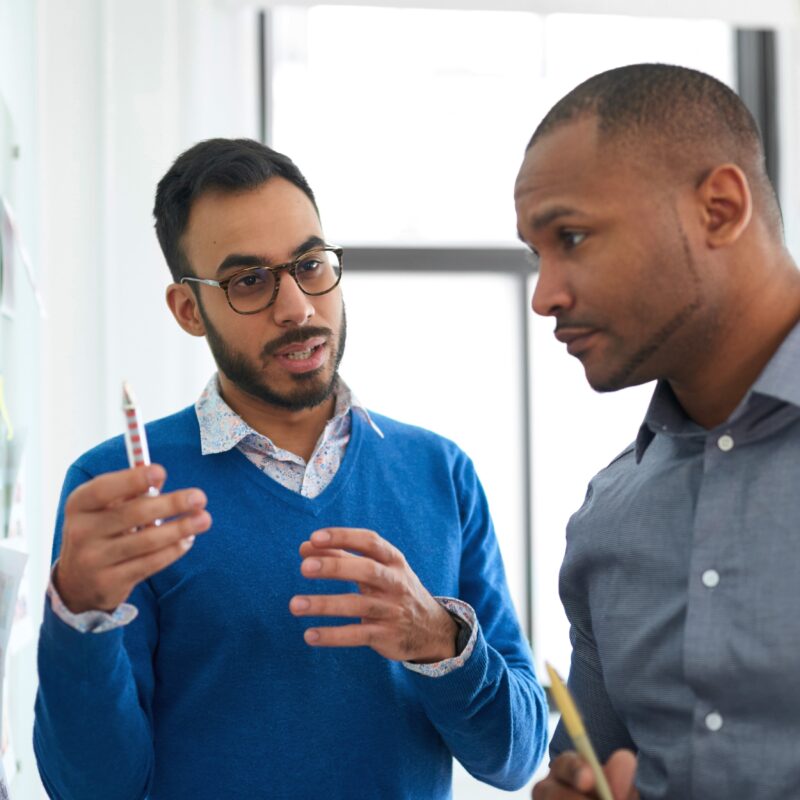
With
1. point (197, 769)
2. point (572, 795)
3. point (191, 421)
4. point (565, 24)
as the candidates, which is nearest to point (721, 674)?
point (572, 795)

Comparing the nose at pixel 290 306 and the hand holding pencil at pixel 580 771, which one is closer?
the hand holding pencil at pixel 580 771

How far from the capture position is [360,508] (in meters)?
1.54

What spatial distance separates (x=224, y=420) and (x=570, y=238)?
0.61 metres

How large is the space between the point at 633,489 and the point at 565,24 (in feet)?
7.90

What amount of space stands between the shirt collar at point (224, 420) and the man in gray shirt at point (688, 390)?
499 mm

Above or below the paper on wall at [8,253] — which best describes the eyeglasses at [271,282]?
below

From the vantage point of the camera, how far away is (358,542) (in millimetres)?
1261

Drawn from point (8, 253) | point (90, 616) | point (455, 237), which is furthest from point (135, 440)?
point (455, 237)

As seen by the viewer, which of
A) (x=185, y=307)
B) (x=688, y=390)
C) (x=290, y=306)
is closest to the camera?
(x=688, y=390)

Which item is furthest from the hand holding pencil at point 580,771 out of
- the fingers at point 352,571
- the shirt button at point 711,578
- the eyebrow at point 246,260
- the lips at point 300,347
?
the eyebrow at point 246,260

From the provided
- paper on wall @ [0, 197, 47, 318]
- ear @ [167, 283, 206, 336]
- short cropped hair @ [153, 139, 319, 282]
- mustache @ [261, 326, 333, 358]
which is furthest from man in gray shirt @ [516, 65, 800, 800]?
paper on wall @ [0, 197, 47, 318]

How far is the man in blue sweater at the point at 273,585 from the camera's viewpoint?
4.15 ft

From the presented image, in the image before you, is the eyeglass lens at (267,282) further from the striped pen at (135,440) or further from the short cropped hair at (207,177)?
the striped pen at (135,440)

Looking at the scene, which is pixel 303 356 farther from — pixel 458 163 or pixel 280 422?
pixel 458 163
